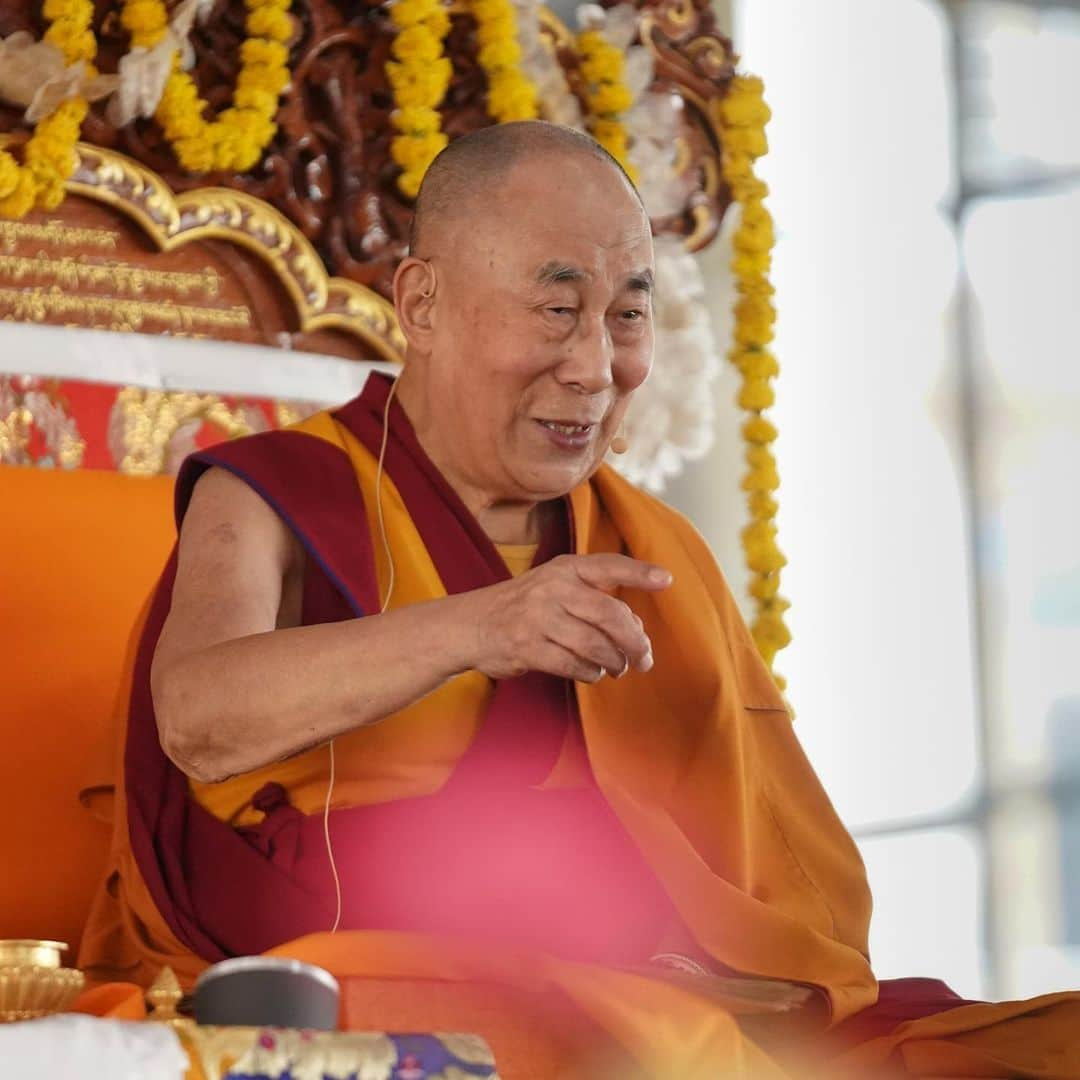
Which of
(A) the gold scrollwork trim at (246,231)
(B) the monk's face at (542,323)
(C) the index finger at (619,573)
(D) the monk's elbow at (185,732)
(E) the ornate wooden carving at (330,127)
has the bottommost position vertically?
(D) the monk's elbow at (185,732)

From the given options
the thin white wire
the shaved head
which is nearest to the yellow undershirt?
the thin white wire

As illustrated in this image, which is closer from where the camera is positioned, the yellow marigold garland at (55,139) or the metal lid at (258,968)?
the metal lid at (258,968)

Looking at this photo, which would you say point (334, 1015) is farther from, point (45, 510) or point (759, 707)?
point (45, 510)

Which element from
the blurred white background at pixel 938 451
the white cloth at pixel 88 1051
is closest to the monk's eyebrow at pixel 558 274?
the white cloth at pixel 88 1051

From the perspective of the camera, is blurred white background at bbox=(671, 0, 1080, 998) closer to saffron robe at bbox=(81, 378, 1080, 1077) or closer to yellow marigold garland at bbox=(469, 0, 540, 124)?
yellow marigold garland at bbox=(469, 0, 540, 124)

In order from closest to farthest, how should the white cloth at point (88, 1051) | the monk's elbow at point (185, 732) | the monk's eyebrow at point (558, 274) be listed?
the white cloth at point (88, 1051), the monk's elbow at point (185, 732), the monk's eyebrow at point (558, 274)

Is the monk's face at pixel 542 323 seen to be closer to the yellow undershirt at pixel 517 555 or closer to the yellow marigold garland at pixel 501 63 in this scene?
the yellow undershirt at pixel 517 555

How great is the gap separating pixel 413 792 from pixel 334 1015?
0.87 m

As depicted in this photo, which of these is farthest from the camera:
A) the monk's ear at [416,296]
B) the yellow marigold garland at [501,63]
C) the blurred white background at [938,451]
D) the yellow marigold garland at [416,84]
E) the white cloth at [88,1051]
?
the blurred white background at [938,451]

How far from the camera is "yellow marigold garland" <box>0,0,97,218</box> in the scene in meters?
3.36

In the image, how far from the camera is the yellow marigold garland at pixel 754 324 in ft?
13.3

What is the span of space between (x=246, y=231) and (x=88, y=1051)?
2.32m

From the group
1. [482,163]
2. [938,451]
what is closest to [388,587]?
[482,163]

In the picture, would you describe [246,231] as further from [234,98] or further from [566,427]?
[566,427]
